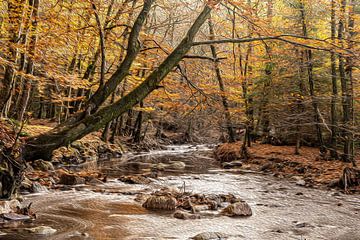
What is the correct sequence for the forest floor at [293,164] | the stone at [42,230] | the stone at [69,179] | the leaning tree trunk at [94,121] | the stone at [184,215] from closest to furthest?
the stone at [42,230]
the leaning tree trunk at [94,121]
the stone at [184,215]
the stone at [69,179]
the forest floor at [293,164]

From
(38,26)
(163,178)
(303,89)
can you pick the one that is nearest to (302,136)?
(303,89)

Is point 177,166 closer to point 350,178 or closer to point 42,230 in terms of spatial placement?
point 350,178

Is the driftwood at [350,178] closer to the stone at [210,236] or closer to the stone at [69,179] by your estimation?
the stone at [210,236]

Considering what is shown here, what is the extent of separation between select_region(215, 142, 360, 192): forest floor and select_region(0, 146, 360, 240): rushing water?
1672mm

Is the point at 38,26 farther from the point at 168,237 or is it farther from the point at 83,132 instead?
the point at 168,237

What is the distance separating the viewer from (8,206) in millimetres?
5871

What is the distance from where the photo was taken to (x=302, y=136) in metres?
19.3

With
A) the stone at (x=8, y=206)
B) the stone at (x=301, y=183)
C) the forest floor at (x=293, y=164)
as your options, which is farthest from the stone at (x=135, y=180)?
the forest floor at (x=293, y=164)

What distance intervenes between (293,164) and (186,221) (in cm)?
937

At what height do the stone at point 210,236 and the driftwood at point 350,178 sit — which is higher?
the driftwood at point 350,178

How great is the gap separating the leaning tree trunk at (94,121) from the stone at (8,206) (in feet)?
2.75

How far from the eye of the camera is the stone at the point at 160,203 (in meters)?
7.52

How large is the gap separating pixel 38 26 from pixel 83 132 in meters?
5.23

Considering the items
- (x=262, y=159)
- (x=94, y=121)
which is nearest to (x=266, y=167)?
(x=262, y=159)
